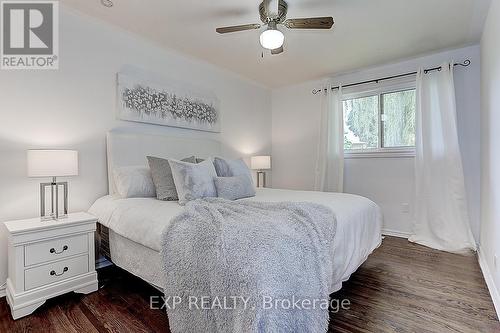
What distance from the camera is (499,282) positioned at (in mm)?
1779

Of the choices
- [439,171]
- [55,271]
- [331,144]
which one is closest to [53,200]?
[55,271]

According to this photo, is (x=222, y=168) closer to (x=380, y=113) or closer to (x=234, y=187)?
(x=234, y=187)

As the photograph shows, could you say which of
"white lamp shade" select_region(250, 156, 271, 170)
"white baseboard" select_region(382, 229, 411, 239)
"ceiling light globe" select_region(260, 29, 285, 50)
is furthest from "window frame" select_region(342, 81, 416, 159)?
"ceiling light globe" select_region(260, 29, 285, 50)

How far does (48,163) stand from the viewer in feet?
6.34

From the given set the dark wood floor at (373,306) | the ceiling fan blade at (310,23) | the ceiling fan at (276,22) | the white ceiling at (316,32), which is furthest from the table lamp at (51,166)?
the ceiling fan blade at (310,23)

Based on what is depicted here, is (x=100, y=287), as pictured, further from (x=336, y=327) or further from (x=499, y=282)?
(x=499, y=282)

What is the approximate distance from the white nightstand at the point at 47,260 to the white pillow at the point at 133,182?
37 cm

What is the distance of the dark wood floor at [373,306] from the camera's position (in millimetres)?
1632

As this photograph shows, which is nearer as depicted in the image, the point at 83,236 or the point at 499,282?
the point at 499,282

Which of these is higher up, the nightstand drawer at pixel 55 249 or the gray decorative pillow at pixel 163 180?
the gray decorative pillow at pixel 163 180

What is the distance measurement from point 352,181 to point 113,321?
356 cm

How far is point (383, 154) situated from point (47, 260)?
13.2 ft

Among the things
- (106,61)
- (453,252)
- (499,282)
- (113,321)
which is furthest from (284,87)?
(113,321)

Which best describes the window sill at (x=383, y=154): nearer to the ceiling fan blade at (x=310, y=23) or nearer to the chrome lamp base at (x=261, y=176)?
the chrome lamp base at (x=261, y=176)
